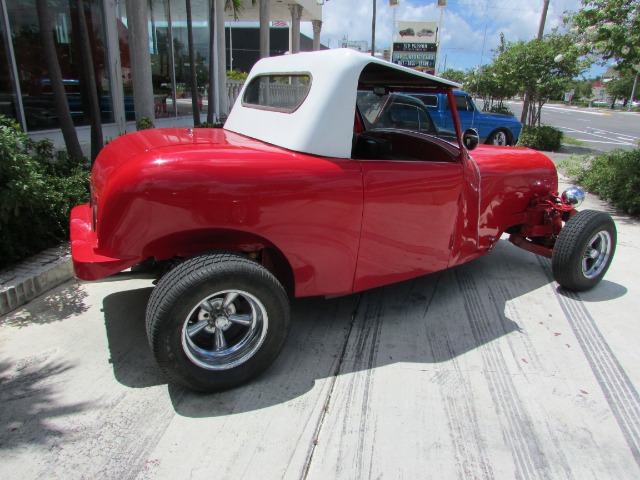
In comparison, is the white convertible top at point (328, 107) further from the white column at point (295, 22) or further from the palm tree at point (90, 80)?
the white column at point (295, 22)

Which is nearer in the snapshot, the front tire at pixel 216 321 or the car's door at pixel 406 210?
the front tire at pixel 216 321

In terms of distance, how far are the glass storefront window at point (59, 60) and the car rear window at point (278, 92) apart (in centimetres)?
417

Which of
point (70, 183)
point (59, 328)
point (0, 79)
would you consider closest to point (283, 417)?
point (59, 328)

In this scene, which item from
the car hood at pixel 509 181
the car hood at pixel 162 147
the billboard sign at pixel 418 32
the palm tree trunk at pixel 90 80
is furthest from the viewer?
the billboard sign at pixel 418 32

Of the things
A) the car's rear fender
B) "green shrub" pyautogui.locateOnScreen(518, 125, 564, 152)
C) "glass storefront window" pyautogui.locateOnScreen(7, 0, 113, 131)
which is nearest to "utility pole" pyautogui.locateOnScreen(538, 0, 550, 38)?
"green shrub" pyautogui.locateOnScreen(518, 125, 564, 152)

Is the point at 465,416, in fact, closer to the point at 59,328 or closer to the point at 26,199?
the point at 59,328

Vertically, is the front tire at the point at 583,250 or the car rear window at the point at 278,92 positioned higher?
the car rear window at the point at 278,92

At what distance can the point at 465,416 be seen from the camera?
2375mm

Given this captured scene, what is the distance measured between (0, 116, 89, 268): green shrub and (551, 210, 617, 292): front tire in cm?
409

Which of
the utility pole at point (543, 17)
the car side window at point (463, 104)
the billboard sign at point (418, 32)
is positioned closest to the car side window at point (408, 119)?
the car side window at point (463, 104)

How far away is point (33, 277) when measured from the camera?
333 centimetres

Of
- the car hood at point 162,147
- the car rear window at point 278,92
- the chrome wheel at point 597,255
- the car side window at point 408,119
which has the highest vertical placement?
the car rear window at point 278,92

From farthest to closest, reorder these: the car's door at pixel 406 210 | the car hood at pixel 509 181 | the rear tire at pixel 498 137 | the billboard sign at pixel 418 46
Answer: the billboard sign at pixel 418 46, the rear tire at pixel 498 137, the car hood at pixel 509 181, the car's door at pixel 406 210

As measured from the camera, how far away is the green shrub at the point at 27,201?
3225mm
